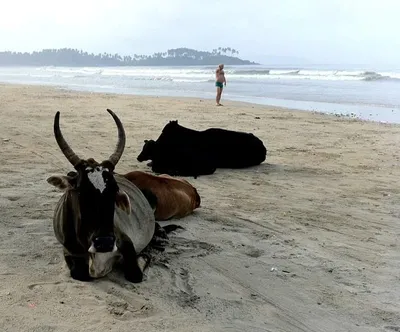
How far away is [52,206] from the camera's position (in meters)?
8.12

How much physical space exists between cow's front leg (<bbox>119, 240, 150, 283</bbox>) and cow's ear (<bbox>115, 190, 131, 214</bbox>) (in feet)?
1.25

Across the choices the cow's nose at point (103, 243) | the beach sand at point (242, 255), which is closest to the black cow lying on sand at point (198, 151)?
the beach sand at point (242, 255)

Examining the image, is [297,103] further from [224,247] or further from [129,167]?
[224,247]

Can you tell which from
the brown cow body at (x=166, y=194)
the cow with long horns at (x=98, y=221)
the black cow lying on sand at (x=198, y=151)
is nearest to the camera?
the cow with long horns at (x=98, y=221)

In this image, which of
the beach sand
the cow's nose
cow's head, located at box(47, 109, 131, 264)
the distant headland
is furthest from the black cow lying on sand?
the distant headland

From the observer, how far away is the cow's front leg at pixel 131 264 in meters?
5.66

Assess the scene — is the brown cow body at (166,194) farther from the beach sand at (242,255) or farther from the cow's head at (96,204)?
the cow's head at (96,204)

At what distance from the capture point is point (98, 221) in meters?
5.06

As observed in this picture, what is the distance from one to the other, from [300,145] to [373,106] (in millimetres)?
13958

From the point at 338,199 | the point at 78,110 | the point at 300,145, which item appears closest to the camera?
the point at 338,199

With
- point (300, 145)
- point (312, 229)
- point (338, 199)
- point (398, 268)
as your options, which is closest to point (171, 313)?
point (398, 268)

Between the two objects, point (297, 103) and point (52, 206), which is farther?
point (297, 103)

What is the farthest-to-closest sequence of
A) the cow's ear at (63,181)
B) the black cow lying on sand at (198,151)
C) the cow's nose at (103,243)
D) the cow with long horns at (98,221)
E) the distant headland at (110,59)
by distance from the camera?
the distant headland at (110,59)
the black cow lying on sand at (198,151)
the cow's ear at (63,181)
the cow with long horns at (98,221)
the cow's nose at (103,243)

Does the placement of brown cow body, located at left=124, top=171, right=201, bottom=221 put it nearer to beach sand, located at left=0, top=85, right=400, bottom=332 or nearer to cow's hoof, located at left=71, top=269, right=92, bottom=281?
beach sand, located at left=0, top=85, right=400, bottom=332
